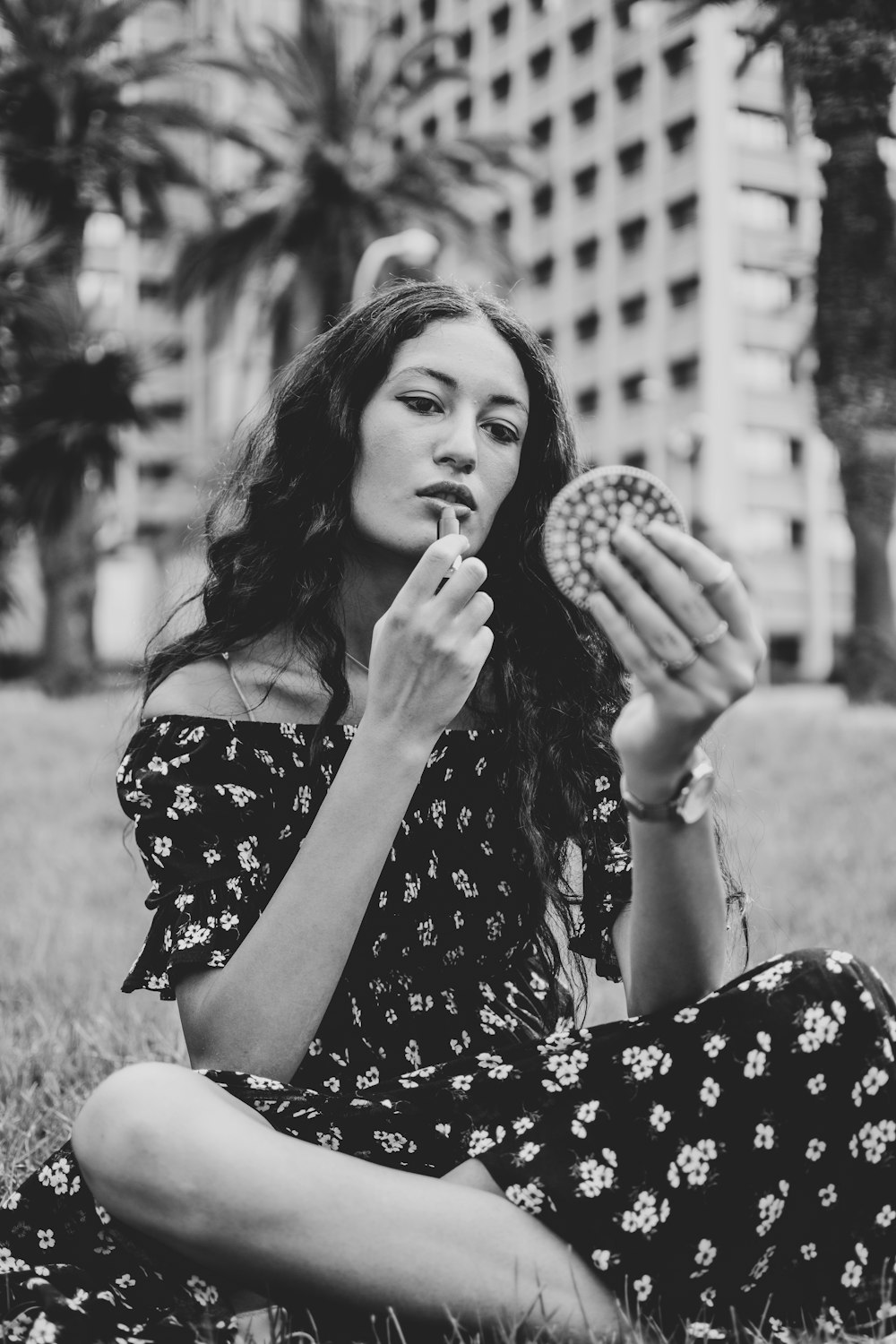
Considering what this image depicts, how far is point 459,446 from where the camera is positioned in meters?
2.07

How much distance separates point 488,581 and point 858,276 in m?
9.27

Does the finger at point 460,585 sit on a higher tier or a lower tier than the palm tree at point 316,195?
lower

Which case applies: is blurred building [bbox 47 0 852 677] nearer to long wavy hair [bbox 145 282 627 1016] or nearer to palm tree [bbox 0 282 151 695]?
palm tree [bbox 0 282 151 695]

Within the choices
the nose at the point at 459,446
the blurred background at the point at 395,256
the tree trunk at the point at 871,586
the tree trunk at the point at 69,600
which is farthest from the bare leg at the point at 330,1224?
the tree trunk at the point at 69,600

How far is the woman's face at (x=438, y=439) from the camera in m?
2.09

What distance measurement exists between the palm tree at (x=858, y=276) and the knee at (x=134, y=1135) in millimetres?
9643

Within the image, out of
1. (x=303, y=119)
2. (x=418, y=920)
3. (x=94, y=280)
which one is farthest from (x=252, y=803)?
(x=94, y=280)

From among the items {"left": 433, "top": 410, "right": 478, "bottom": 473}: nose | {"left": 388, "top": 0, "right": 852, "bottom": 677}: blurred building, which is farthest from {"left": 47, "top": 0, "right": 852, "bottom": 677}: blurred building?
{"left": 433, "top": 410, "right": 478, "bottom": 473}: nose

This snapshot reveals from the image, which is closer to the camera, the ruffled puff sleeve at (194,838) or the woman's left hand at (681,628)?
the woman's left hand at (681,628)

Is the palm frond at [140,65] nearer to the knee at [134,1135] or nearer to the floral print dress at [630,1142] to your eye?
the floral print dress at [630,1142]

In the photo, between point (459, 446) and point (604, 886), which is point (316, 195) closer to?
point (459, 446)

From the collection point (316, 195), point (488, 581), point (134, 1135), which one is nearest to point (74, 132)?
point (316, 195)

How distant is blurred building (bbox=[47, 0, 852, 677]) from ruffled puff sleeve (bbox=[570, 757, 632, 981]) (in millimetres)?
33658

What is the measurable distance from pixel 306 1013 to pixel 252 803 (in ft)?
1.15
